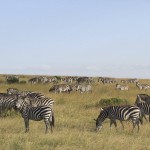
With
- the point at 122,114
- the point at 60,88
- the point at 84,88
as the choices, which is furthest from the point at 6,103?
the point at 84,88

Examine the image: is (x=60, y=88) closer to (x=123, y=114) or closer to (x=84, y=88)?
(x=84, y=88)

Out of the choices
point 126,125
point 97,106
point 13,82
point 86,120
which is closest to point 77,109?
point 97,106

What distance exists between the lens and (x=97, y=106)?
87.3 feet

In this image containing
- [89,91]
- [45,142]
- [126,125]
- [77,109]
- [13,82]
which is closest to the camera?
[45,142]

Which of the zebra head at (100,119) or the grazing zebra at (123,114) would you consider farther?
the zebra head at (100,119)

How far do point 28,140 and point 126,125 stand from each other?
23.2ft

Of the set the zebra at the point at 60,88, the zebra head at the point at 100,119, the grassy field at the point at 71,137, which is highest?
the zebra at the point at 60,88

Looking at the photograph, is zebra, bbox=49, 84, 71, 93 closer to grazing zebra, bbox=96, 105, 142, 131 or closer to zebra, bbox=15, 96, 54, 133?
grazing zebra, bbox=96, 105, 142, 131

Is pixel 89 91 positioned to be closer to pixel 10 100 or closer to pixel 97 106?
pixel 97 106

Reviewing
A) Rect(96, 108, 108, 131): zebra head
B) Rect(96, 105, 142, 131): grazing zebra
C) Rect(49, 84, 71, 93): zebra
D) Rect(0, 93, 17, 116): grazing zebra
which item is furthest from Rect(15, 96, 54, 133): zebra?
Rect(49, 84, 71, 93): zebra

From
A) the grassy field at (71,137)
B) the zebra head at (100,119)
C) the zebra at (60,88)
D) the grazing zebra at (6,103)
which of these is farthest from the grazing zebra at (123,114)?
the zebra at (60,88)

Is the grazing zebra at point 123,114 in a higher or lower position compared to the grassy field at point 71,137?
higher

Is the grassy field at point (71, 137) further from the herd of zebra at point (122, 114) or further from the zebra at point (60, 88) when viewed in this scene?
the zebra at point (60, 88)

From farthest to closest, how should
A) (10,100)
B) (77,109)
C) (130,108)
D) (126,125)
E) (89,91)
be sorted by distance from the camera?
(89,91) → (77,109) → (10,100) → (126,125) → (130,108)
